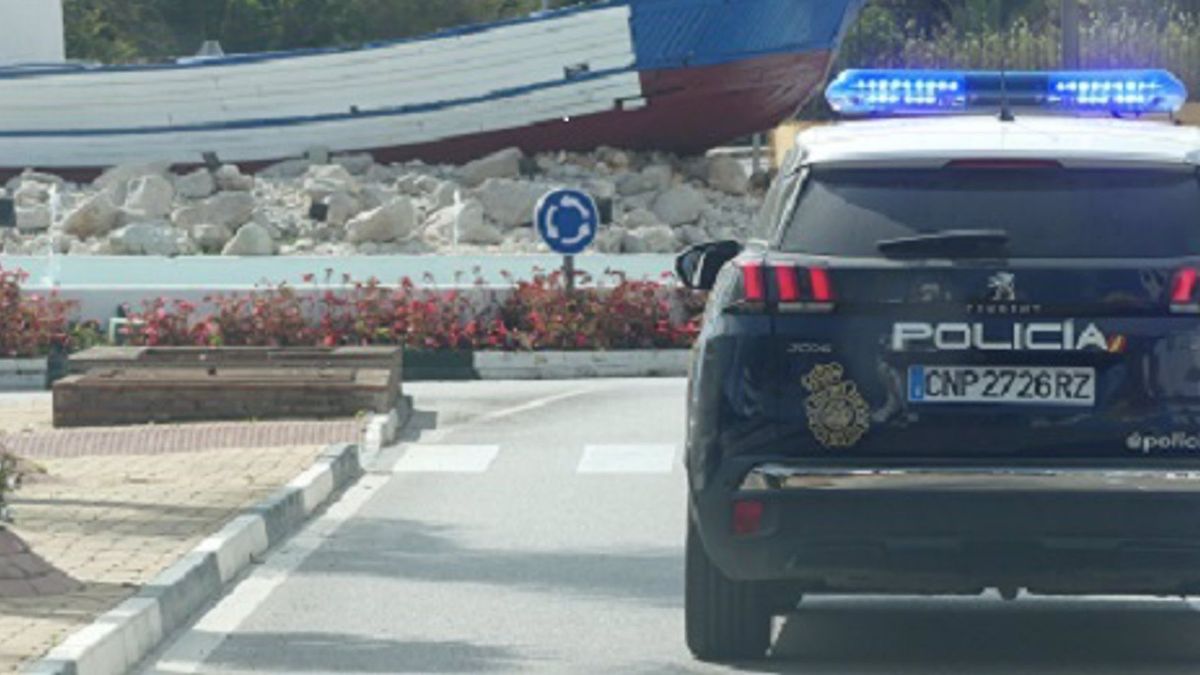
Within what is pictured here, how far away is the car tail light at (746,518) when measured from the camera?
431 inches

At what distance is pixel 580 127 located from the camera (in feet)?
188

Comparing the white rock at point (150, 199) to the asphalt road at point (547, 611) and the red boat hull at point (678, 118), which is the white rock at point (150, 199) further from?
the asphalt road at point (547, 611)

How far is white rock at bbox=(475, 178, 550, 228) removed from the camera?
53.9 meters

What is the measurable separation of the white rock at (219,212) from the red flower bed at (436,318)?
20707 mm

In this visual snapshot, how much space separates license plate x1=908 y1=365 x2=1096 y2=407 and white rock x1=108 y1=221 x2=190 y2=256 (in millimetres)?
40353

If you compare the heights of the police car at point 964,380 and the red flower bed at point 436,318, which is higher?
the police car at point 964,380

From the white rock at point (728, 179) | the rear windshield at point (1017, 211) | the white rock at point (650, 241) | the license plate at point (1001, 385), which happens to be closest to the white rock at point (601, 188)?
the white rock at point (650, 241)

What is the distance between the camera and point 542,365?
31.5 meters

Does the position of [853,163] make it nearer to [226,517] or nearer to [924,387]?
[924,387]

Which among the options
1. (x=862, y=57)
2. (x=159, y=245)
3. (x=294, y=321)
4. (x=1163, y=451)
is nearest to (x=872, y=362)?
(x=1163, y=451)

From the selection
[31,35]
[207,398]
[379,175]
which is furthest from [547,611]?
[31,35]

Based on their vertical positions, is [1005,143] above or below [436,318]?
above

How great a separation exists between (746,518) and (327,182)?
148 ft

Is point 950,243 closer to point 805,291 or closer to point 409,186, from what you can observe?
point 805,291
